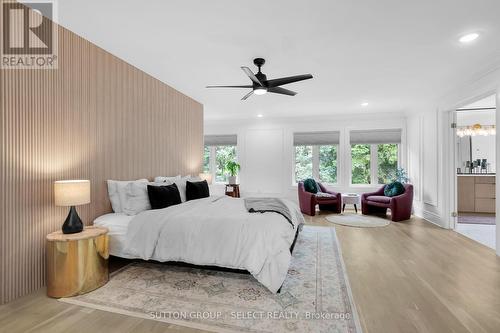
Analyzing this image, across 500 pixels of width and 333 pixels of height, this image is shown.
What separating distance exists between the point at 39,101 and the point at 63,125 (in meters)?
0.33

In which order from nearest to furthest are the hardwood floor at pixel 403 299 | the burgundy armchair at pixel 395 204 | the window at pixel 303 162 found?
the hardwood floor at pixel 403 299
the burgundy armchair at pixel 395 204
the window at pixel 303 162

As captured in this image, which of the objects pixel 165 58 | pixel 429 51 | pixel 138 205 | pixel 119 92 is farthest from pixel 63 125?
pixel 429 51

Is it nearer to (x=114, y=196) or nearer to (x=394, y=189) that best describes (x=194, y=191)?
(x=114, y=196)

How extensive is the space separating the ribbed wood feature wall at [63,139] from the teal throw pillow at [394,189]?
5.30m

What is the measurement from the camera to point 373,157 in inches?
283

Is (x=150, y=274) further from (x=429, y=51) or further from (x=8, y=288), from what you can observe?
(x=429, y=51)

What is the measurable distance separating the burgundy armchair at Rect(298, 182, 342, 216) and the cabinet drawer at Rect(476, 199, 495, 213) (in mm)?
3260

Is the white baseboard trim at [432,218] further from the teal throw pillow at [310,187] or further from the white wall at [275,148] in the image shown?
the teal throw pillow at [310,187]

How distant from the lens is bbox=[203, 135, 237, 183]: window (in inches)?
321

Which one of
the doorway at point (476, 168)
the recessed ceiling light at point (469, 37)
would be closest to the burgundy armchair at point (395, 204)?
the doorway at point (476, 168)

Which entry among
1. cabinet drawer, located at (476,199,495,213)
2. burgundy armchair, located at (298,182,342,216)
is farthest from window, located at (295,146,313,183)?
cabinet drawer, located at (476,199,495,213)

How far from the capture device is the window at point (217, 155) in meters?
8.16

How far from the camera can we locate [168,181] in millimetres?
4152

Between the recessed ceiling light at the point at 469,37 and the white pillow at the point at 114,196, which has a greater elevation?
the recessed ceiling light at the point at 469,37
